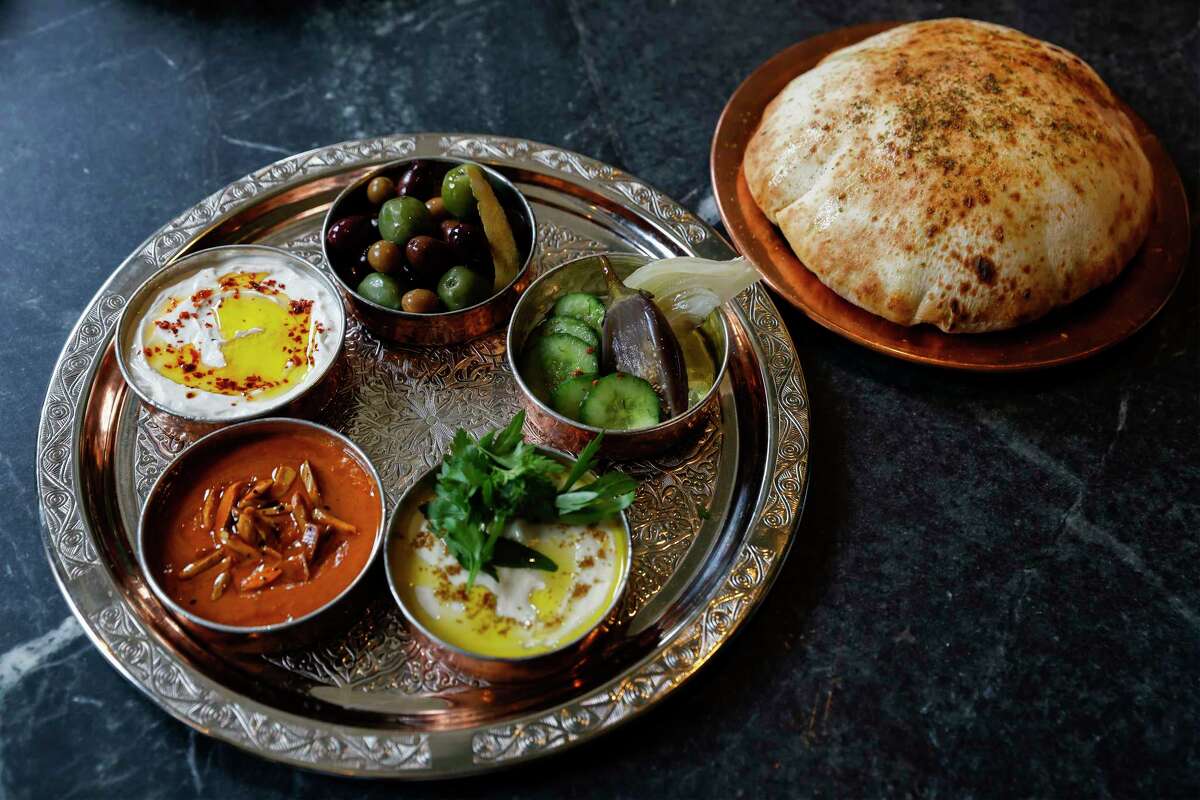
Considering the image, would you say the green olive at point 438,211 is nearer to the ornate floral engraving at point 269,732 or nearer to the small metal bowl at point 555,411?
the small metal bowl at point 555,411

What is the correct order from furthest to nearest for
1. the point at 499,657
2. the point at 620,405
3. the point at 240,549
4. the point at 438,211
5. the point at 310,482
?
1. the point at 438,211
2. the point at 620,405
3. the point at 310,482
4. the point at 240,549
5. the point at 499,657

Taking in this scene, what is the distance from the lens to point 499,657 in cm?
217

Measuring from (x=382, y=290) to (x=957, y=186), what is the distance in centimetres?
166

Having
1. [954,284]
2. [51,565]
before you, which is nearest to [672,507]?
[954,284]

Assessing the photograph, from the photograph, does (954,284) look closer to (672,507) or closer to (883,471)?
(883,471)

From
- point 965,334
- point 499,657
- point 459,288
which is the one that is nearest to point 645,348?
point 459,288

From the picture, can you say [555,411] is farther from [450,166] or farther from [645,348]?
[450,166]

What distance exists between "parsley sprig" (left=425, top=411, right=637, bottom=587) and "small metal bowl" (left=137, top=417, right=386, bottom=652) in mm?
206

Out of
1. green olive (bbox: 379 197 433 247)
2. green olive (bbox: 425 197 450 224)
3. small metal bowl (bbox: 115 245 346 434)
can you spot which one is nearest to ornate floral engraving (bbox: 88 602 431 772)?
small metal bowl (bbox: 115 245 346 434)

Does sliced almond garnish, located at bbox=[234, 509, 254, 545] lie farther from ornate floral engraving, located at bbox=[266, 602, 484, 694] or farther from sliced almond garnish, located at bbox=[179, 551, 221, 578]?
ornate floral engraving, located at bbox=[266, 602, 484, 694]

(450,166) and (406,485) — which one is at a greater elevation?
(450,166)

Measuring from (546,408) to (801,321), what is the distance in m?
0.99

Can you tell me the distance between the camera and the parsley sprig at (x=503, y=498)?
2256mm

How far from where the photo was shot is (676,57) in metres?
3.81
